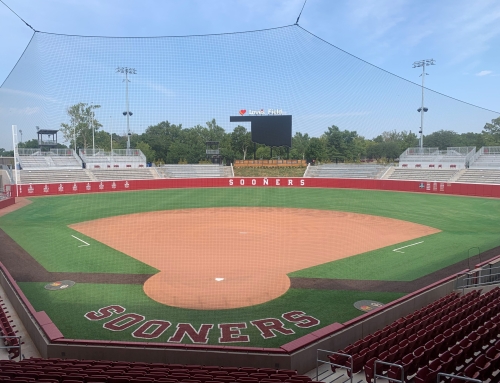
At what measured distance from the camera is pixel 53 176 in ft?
128

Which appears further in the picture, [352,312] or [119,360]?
[352,312]

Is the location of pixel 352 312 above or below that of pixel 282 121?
below

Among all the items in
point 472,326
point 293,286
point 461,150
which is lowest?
point 293,286

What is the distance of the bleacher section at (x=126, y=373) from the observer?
5.05 meters

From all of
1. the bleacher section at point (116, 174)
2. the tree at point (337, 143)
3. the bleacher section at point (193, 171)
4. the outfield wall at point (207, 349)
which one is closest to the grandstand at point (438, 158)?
the tree at point (337, 143)

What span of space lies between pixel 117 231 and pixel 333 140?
38568 mm

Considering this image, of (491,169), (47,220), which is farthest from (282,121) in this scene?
(491,169)

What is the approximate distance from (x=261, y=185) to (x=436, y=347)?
41239 millimetres

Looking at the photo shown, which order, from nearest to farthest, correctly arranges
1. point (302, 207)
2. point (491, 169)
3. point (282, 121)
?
point (302, 207) → point (282, 121) → point (491, 169)

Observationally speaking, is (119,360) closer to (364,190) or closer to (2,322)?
(2,322)

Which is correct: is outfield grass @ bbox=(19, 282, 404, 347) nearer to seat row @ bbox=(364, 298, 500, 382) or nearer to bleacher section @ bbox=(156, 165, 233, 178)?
seat row @ bbox=(364, 298, 500, 382)

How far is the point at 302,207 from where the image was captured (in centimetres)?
3017

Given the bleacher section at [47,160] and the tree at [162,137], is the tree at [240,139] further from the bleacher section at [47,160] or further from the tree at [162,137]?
the bleacher section at [47,160]

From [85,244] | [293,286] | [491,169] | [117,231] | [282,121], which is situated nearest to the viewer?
[293,286]
